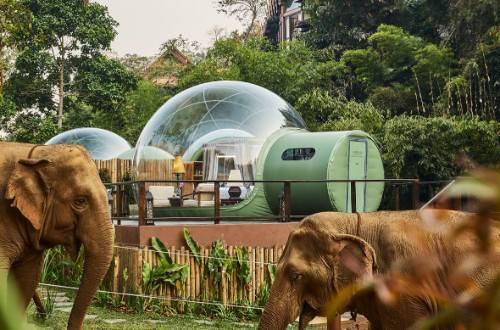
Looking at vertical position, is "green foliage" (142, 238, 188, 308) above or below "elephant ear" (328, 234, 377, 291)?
below

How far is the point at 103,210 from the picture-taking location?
9.16 metres

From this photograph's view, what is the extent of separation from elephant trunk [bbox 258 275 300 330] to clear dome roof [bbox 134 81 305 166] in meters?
14.0

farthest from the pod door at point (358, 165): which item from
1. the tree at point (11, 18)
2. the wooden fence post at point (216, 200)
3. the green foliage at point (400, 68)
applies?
the green foliage at point (400, 68)

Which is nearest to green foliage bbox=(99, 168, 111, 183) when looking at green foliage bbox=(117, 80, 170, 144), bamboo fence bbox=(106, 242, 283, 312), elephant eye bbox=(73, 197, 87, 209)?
bamboo fence bbox=(106, 242, 283, 312)

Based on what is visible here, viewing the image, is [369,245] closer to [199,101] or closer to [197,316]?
[197,316]

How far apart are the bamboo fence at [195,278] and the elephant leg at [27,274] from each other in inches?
239

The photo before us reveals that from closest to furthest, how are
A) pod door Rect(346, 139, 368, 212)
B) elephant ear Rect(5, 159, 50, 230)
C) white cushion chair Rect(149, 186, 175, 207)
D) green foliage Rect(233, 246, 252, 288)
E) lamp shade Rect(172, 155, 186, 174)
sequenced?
elephant ear Rect(5, 159, 50, 230) < green foliage Rect(233, 246, 252, 288) < white cushion chair Rect(149, 186, 175, 207) < lamp shade Rect(172, 155, 186, 174) < pod door Rect(346, 139, 368, 212)

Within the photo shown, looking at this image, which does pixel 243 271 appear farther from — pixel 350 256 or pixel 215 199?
pixel 350 256

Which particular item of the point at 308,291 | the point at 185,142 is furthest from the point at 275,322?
the point at 185,142

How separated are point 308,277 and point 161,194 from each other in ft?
44.2

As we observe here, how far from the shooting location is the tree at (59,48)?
47906 millimetres

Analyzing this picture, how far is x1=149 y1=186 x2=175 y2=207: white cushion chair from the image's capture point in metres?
20.3

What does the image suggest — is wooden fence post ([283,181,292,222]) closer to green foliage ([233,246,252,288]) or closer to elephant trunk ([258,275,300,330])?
green foliage ([233,246,252,288])

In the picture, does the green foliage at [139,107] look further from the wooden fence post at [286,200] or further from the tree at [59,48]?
the wooden fence post at [286,200]
